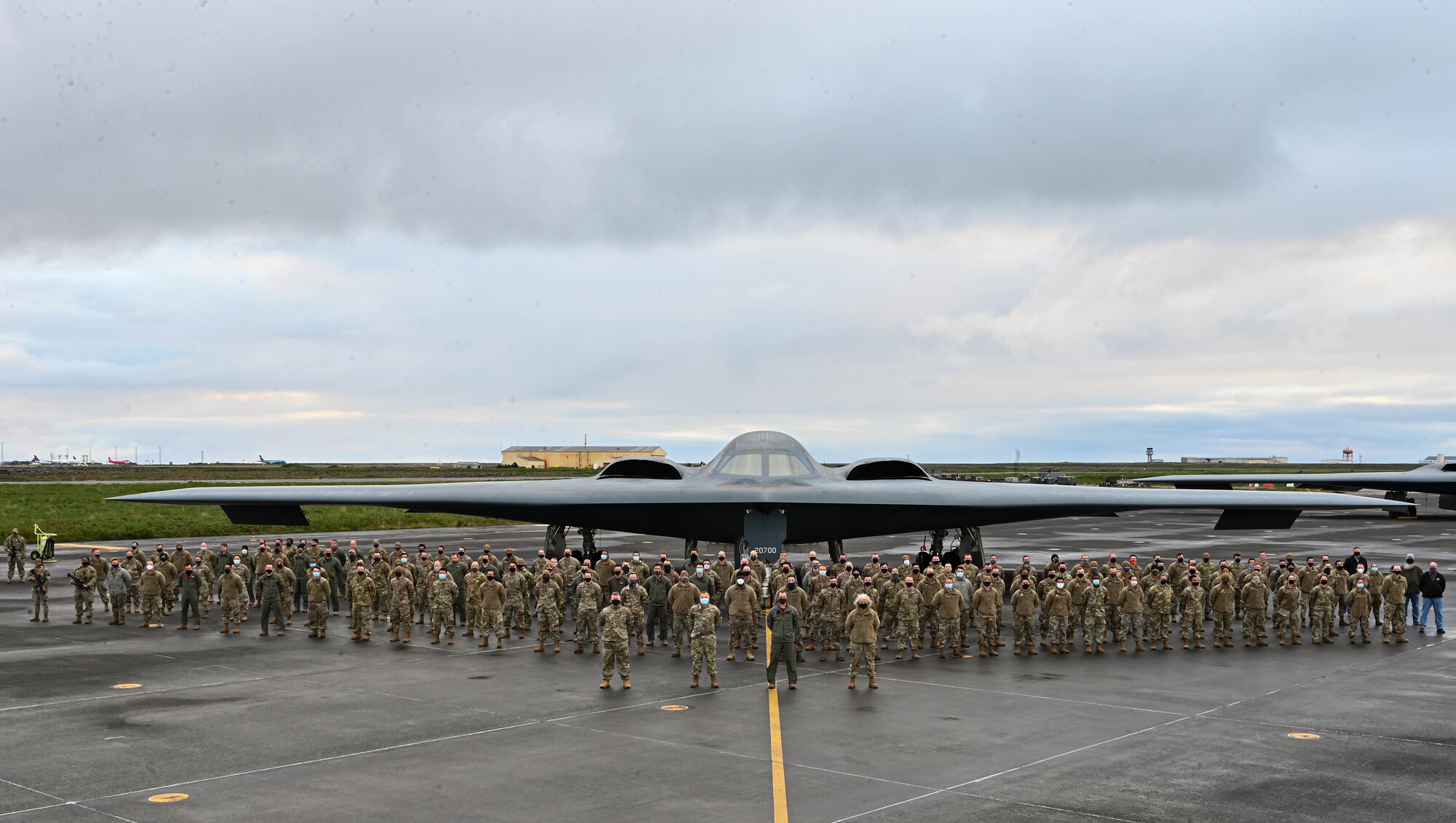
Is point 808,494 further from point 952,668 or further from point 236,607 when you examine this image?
point 236,607

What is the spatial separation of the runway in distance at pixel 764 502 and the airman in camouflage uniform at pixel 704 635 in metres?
6.30

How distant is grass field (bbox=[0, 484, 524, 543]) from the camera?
39312mm

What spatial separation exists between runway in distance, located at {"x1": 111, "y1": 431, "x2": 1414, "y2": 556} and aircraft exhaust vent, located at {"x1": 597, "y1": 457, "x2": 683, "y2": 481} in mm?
1868

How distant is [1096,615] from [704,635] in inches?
254

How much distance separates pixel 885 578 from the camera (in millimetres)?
16484

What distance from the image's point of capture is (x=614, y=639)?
13.0 meters

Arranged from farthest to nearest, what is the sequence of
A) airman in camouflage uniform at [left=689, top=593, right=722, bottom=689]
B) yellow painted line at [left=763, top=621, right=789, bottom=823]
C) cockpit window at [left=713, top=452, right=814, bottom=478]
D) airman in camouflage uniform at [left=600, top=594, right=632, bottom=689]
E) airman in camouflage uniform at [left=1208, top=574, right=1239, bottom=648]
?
cockpit window at [left=713, top=452, right=814, bottom=478], airman in camouflage uniform at [left=1208, top=574, right=1239, bottom=648], airman in camouflage uniform at [left=689, top=593, right=722, bottom=689], airman in camouflage uniform at [left=600, top=594, right=632, bottom=689], yellow painted line at [left=763, top=621, right=789, bottom=823]

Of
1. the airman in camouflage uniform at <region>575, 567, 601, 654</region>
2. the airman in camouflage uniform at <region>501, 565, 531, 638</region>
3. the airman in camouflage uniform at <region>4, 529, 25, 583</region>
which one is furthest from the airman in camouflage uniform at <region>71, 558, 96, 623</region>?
the airman in camouflage uniform at <region>575, 567, 601, 654</region>

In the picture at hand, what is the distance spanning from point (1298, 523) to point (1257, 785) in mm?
42487

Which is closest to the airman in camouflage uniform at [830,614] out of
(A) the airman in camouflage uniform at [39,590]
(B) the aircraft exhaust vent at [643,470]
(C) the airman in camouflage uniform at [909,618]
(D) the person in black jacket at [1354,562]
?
(C) the airman in camouflage uniform at [909,618]

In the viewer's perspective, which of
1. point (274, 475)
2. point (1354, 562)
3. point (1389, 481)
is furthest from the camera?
point (274, 475)

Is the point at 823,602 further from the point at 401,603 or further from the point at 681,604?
the point at 401,603

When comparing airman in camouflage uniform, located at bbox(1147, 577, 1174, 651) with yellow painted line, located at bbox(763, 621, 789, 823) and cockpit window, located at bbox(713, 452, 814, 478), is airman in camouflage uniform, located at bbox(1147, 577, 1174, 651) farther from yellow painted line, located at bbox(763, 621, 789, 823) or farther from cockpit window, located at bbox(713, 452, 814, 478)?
cockpit window, located at bbox(713, 452, 814, 478)

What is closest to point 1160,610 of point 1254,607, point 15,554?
point 1254,607
